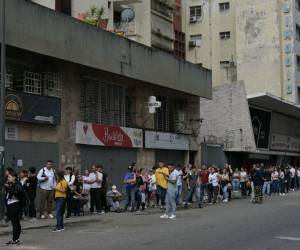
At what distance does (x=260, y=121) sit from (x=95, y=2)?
20.3 m

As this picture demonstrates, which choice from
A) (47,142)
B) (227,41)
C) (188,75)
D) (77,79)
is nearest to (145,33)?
(188,75)

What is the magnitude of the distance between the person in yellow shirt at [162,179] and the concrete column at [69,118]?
3.87 metres

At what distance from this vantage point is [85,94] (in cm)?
2558

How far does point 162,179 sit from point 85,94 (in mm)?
6357

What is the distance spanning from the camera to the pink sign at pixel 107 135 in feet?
80.8

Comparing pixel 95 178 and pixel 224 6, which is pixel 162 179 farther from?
pixel 224 6

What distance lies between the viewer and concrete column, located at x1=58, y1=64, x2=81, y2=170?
23.6 metres

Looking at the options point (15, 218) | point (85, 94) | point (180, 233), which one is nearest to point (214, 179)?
point (85, 94)

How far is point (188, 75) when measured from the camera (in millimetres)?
32844

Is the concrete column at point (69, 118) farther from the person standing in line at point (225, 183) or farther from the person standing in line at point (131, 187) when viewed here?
the person standing in line at point (225, 183)

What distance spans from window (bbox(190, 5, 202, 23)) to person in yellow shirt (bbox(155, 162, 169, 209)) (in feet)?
119

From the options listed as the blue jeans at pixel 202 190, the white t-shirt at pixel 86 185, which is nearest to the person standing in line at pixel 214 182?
the blue jeans at pixel 202 190

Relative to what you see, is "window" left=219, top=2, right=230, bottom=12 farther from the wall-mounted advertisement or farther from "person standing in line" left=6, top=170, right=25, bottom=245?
"person standing in line" left=6, top=170, right=25, bottom=245

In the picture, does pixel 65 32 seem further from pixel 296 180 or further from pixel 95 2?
pixel 296 180
